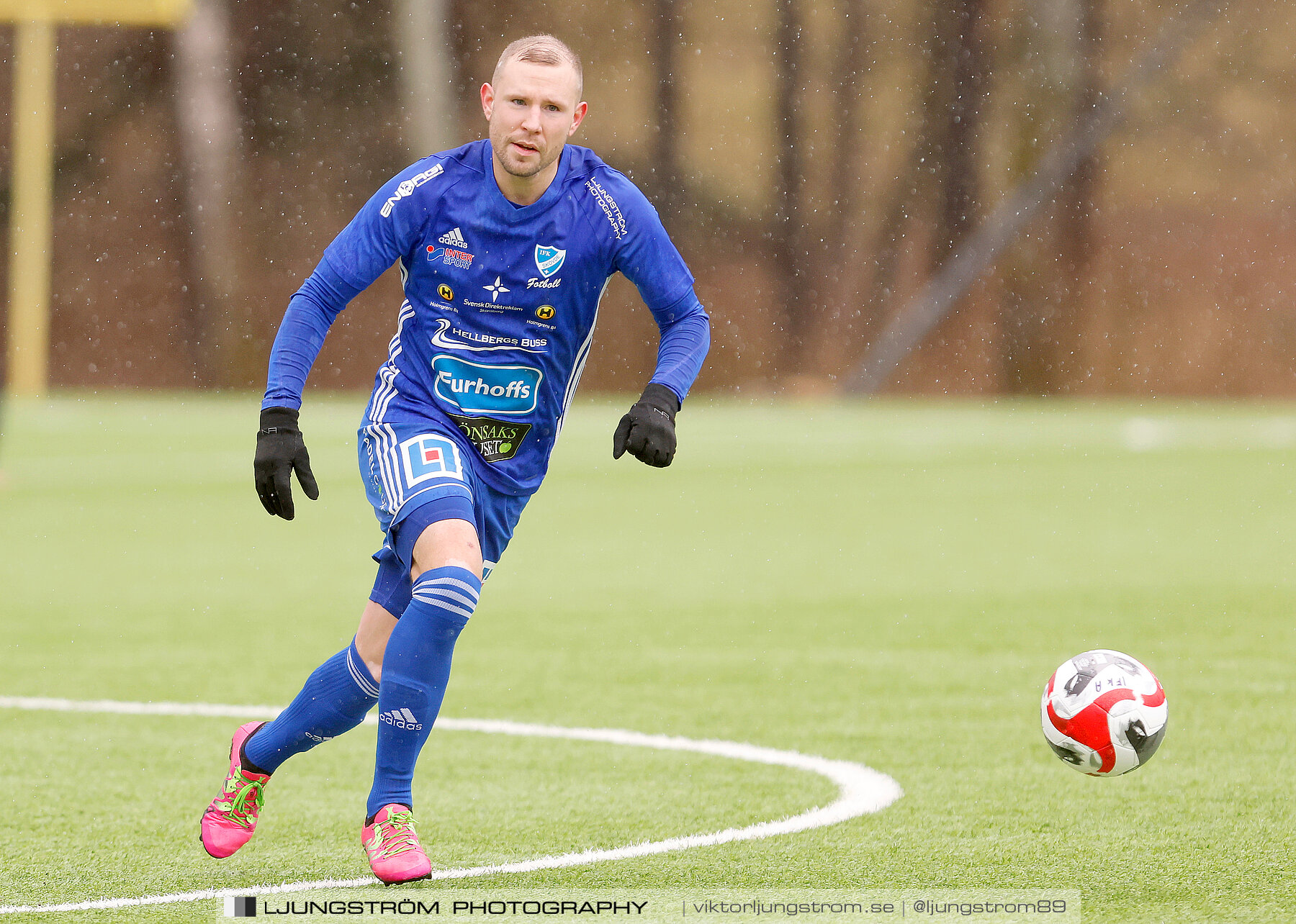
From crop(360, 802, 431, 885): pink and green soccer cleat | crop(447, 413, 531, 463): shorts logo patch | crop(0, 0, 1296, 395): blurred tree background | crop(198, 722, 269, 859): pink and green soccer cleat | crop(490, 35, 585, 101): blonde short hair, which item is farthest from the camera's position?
crop(0, 0, 1296, 395): blurred tree background

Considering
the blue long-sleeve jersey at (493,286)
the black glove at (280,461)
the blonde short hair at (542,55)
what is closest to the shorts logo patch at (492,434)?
the blue long-sleeve jersey at (493,286)

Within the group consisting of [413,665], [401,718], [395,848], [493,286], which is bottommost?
[395,848]

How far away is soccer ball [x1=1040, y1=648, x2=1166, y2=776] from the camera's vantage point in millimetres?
4836

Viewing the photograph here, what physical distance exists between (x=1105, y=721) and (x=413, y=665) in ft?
5.68

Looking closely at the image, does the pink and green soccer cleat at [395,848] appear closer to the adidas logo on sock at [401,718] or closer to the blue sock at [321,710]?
the adidas logo on sock at [401,718]

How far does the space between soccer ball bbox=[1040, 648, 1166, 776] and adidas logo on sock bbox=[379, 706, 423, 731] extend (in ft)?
5.37

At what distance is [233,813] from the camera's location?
14.7 feet

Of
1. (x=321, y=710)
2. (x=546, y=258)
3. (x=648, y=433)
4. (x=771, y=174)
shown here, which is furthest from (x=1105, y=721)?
(x=771, y=174)

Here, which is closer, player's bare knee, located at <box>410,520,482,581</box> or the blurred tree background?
player's bare knee, located at <box>410,520,482,581</box>

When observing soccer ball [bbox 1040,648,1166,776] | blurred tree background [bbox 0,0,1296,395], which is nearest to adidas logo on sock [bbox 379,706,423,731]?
soccer ball [bbox 1040,648,1166,776]

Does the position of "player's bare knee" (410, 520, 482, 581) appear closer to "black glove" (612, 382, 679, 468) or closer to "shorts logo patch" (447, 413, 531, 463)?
"shorts logo patch" (447, 413, 531, 463)

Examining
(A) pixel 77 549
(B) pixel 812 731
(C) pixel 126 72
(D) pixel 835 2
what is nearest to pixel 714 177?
(D) pixel 835 2

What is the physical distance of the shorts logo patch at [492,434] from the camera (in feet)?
15.4

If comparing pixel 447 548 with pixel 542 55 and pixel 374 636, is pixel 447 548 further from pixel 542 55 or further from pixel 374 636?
pixel 542 55
